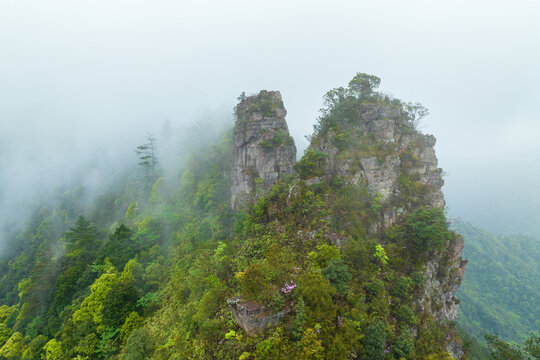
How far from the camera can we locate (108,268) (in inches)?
1053

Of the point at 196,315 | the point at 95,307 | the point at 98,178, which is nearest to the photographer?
the point at 196,315

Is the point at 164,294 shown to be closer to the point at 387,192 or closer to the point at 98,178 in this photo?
the point at 387,192

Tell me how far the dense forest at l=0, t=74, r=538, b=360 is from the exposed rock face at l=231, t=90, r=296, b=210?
20.0 inches

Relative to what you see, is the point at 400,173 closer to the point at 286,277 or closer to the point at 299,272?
the point at 299,272

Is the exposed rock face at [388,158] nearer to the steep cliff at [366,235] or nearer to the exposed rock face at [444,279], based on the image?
the steep cliff at [366,235]

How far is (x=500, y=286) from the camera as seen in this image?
327 feet

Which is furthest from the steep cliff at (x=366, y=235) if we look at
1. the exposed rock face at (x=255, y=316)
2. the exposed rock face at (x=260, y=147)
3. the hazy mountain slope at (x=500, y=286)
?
the hazy mountain slope at (x=500, y=286)

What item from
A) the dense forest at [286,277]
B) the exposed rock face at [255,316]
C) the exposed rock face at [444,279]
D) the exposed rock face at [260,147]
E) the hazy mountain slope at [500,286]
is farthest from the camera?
the hazy mountain slope at [500,286]

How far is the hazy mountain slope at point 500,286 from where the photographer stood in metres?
78.8

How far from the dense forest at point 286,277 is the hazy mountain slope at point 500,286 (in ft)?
285

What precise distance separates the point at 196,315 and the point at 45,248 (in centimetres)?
5303

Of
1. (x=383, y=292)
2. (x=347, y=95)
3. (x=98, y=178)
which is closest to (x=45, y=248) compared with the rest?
(x=98, y=178)

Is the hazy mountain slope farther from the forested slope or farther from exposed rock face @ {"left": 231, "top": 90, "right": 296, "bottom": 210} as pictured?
exposed rock face @ {"left": 231, "top": 90, "right": 296, "bottom": 210}

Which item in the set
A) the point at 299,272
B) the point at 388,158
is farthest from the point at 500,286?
the point at 299,272
